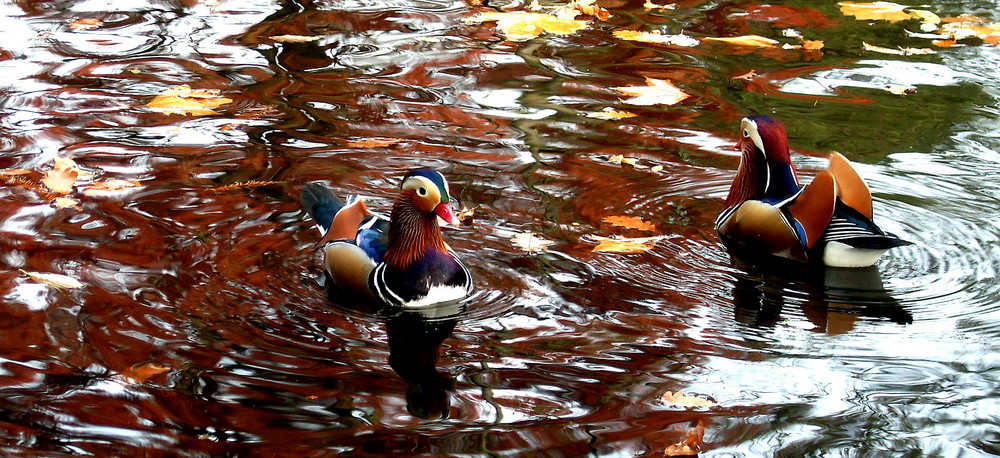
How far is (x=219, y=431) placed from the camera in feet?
13.3

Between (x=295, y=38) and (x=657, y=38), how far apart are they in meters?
3.08

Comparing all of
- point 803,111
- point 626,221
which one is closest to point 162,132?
point 626,221

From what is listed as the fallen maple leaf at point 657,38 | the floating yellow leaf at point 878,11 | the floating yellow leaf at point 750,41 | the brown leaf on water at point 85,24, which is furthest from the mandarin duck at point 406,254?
the floating yellow leaf at point 878,11

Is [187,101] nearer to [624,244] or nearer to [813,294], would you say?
[624,244]

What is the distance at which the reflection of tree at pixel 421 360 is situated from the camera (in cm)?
432

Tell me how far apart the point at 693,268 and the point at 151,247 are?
2664 millimetres

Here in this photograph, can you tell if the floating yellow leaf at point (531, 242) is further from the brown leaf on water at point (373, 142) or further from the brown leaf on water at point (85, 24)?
the brown leaf on water at point (85, 24)

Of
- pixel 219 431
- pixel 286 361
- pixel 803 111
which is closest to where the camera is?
pixel 219 431

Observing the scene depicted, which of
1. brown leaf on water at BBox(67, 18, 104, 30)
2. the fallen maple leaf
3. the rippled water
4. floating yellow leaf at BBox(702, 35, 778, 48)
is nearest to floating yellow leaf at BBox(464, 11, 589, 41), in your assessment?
the rippled water

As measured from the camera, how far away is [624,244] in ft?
19.3

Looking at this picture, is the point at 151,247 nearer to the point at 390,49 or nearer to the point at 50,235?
the point at 50,235

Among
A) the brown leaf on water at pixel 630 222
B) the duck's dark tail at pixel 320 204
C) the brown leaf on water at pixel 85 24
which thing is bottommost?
the brown leaf on water at pixel 630 222

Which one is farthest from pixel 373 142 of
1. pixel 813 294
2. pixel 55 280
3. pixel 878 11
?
pixel 878 11

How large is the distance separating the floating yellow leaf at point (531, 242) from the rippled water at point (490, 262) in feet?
0.27
